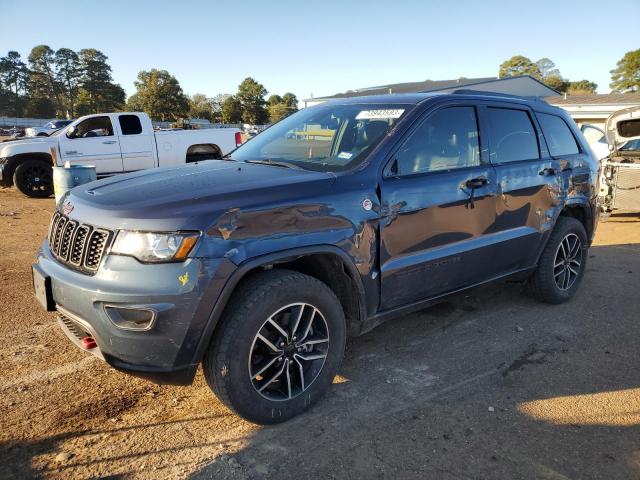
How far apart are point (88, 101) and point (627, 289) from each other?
89756 millimetres

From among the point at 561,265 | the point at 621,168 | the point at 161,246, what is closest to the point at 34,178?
the point at 161,246

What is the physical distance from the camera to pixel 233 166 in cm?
341

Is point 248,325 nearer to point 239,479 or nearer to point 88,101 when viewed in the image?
point 239,479

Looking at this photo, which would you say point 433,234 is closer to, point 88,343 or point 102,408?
point 88,343

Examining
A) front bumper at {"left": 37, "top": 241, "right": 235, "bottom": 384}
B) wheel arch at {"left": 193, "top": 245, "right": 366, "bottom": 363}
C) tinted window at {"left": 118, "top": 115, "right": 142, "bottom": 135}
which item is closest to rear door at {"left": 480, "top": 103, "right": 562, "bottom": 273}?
wheel arch at {"left": 193, "top": 245, "right": 366, "bottom": 363}

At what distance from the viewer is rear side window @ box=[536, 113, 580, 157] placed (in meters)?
4.52

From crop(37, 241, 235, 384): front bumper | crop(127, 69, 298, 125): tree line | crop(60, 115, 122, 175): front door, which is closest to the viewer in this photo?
crop(37, 241, 235, 384): front bumper

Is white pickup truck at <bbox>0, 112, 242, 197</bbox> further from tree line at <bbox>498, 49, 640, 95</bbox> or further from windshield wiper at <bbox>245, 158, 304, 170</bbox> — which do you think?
tree line at <bbox>498, 49, 640, 95</bbox>

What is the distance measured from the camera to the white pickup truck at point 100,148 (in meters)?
11.5

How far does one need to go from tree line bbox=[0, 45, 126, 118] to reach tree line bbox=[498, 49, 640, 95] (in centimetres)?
6703

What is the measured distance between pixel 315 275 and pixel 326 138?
3.68 ft

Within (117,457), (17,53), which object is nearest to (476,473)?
(117,457)

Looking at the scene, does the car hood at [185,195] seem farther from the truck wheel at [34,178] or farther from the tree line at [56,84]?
the tree line at [56,84]

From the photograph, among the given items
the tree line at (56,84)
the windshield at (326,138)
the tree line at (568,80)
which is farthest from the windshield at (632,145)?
the tree line at (56,84)
